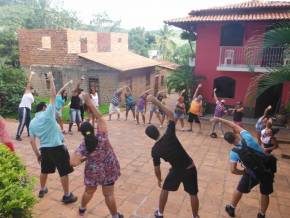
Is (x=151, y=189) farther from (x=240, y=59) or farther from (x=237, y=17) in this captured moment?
(x=237, y=17)

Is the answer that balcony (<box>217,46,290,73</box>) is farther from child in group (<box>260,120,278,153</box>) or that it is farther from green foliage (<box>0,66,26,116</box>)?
green foliage (<box>0,66,26,116</box>)

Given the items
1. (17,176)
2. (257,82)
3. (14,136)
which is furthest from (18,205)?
(14,136)

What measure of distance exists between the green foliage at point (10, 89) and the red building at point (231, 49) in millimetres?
8281

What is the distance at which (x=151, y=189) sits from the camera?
5.65 meters

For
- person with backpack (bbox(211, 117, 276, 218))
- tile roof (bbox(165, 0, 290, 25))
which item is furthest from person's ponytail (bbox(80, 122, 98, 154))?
tile roof (bbox(165, 0, 290, 25))

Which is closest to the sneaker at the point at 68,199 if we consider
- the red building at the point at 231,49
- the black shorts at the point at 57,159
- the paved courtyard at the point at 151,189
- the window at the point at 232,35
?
the paved courtyard at the point at 151,189

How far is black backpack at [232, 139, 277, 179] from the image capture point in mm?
Result: 4031

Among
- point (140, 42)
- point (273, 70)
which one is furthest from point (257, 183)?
point (140, 42)

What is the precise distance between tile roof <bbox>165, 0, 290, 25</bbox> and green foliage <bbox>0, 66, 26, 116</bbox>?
8.25 m

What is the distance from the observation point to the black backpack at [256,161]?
4.03 m

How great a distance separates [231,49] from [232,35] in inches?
37.8

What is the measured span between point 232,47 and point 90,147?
11.7 meters

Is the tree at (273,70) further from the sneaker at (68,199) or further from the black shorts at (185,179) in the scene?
the sneaker at (68,199)

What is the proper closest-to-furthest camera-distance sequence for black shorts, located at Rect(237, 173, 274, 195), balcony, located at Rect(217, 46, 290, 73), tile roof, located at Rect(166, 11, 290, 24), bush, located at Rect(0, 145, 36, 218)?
1. bush, located at Rect(0, 145, 36, 218)
2. black shorts, located at Rect(237, 173, 274, 195)
3. tile roof, located at Rect(166, 11, 290, 24)
4. balcony, located at Rect(217, 46, 290, 73)
